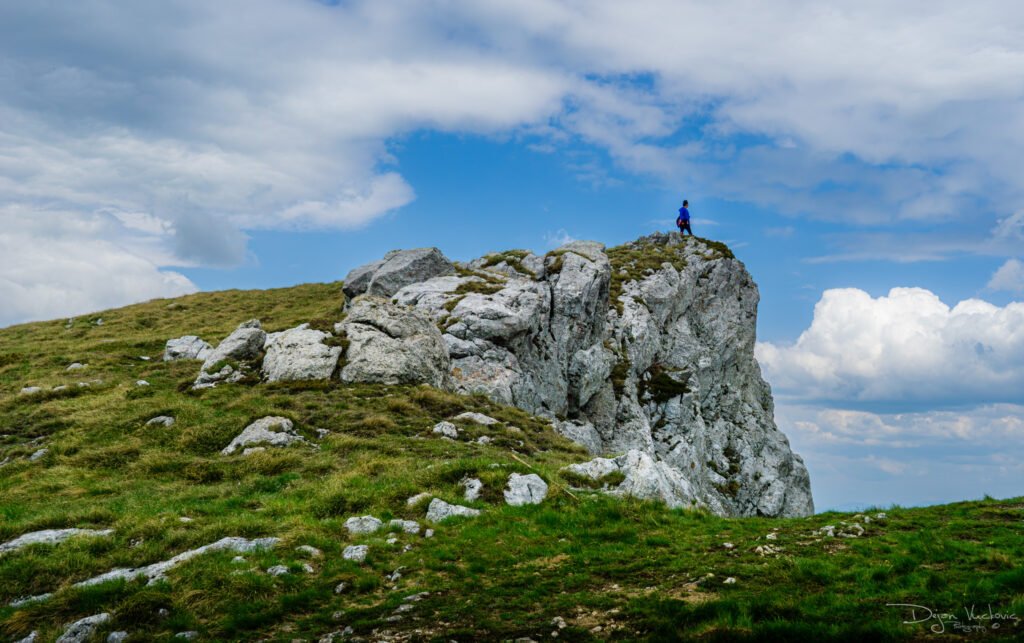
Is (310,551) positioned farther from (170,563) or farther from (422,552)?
(170,563)

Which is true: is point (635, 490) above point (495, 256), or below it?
below

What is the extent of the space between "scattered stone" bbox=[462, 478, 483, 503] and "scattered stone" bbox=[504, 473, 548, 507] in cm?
95

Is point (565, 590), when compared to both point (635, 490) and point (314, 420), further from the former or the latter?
point (314, 420)

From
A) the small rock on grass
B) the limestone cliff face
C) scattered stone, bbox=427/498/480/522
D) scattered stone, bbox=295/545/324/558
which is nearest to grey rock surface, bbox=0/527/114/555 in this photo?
scattered stone, bbox=295/545/324/558

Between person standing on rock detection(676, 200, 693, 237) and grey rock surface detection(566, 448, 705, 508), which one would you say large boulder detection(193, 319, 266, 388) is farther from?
person standing on rock detection(676, 200, 693, 237)

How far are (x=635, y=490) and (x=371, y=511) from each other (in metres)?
9.19

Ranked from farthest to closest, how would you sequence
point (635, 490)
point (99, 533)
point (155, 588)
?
point (635, 490) < point (99, 533) < point (155, 588)

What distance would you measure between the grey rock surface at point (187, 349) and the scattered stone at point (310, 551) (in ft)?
117

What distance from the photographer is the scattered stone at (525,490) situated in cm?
2056

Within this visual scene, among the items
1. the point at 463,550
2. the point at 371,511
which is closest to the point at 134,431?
the point at 371,511

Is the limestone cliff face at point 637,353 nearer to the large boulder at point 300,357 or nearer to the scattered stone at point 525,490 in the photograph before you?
the large boulder at point 300,357

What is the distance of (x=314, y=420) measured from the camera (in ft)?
99.7

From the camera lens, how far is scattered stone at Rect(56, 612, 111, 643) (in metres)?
12.1

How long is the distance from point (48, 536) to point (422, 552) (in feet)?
34.6
